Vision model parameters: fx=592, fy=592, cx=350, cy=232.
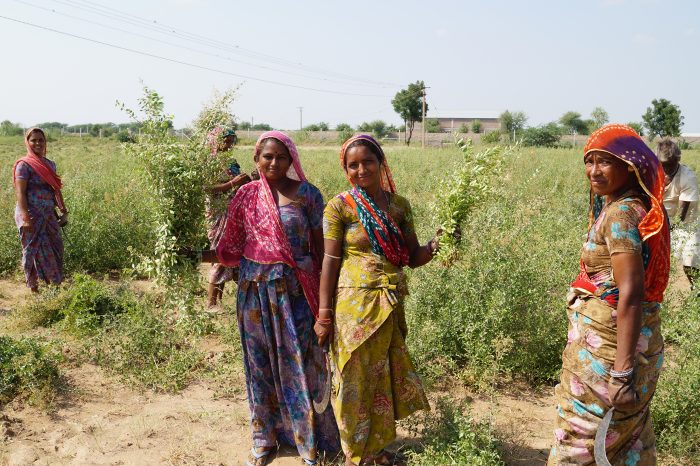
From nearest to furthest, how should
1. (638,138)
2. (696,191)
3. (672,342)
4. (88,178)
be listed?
(638,138)
(672,342)
(696,191)
(88,178)

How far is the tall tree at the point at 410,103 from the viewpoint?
44812 mm

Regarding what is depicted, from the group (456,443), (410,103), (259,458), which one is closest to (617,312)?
(456,443)

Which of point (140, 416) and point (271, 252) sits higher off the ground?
point (271, 252)

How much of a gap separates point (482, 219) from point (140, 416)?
8.74 ft

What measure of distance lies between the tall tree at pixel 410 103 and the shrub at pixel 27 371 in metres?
41.4

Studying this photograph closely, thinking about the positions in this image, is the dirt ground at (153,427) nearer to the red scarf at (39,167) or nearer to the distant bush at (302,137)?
the red scarf at (39,167)

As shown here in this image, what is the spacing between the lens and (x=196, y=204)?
328cm

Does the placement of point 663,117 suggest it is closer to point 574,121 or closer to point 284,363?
point 574,121

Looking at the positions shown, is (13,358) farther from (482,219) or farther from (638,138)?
(638,138)

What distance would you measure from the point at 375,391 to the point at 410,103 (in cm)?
4352

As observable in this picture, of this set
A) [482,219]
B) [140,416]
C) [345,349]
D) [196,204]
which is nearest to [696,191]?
[482,219]

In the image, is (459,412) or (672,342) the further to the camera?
(672,342)

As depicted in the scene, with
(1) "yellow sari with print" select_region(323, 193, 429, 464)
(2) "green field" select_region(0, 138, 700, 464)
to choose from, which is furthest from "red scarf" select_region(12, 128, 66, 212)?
(1) "yellow sari with print" select_region(323, 193, 429, 464)

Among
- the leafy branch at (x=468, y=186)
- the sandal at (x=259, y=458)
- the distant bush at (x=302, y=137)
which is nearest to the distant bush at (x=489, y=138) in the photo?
the leafy branch at (x=468, y=186)
